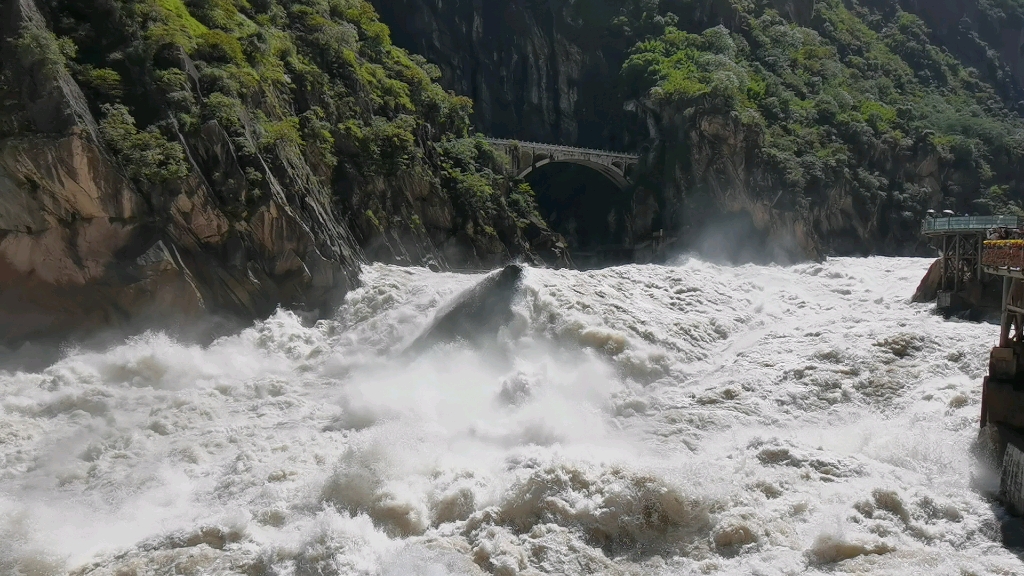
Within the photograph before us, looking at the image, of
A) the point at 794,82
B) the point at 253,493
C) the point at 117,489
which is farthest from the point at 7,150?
the point at 794,82

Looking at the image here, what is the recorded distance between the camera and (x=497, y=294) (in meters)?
25.2

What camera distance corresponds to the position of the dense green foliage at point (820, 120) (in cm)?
5222

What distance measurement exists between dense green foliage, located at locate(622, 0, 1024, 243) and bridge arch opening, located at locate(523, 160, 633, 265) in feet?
16.1

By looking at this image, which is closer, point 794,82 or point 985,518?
point 985,518

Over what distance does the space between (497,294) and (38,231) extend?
1221 centimetres

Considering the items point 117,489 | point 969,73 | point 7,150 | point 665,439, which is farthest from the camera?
point 969,73

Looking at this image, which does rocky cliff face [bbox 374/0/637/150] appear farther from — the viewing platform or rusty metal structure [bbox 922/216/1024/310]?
the viewing platform

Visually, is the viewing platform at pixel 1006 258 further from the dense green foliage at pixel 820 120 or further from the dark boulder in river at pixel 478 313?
the dense green foliage at pixel 820 120

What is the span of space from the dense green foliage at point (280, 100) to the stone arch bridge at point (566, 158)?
9.47ft

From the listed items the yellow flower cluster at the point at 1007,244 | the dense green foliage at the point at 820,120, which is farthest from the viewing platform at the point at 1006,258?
the dense green foliage at the point at 820,120

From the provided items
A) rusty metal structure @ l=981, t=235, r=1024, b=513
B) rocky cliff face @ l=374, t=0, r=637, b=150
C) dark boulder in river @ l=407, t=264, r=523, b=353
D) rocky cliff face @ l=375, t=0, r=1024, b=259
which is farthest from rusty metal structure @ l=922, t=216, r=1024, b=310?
rocky cliff face @ l=374, t=0, r=637, b=150

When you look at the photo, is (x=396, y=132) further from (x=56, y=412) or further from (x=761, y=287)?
(x=56, y=412)

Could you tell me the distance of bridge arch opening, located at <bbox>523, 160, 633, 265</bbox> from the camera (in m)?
54.1

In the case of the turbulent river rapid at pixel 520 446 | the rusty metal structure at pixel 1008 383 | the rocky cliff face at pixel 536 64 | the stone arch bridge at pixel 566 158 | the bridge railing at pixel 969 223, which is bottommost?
the turbulent river rapid at pixel 520 446
